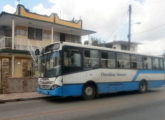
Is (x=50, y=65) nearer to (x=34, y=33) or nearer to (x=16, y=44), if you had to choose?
(x=16, y=44)

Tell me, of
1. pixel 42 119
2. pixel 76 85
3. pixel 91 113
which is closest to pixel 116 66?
pixel 76 85

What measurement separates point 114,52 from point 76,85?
4.05m

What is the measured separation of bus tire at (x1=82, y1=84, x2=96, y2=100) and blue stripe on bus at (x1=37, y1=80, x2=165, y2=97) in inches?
13.9

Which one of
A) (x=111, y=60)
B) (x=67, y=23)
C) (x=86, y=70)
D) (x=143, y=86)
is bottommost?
(x=143, y=86)

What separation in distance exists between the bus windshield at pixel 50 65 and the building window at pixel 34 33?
11.1 metres

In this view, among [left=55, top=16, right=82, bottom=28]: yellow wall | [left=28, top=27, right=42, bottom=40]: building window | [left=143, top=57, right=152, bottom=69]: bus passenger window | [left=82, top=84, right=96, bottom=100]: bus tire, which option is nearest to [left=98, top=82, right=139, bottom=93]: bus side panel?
[left=82, top=84, right=96, bottom=100]: bus tire

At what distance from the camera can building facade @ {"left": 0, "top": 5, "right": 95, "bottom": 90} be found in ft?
61.9

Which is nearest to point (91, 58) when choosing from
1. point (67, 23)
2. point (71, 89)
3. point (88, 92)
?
point (88, 92)

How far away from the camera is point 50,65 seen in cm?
1101

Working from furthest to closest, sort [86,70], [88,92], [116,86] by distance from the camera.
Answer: [116,86], [88,92], [86,70]

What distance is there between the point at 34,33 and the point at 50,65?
12526 millimetres

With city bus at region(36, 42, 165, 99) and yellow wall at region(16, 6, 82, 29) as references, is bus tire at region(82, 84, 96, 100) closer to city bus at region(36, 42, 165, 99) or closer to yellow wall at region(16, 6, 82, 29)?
city bus at region(36, 42, 165, 99)

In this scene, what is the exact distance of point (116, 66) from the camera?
13.4 metres

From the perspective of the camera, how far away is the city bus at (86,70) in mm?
10531
